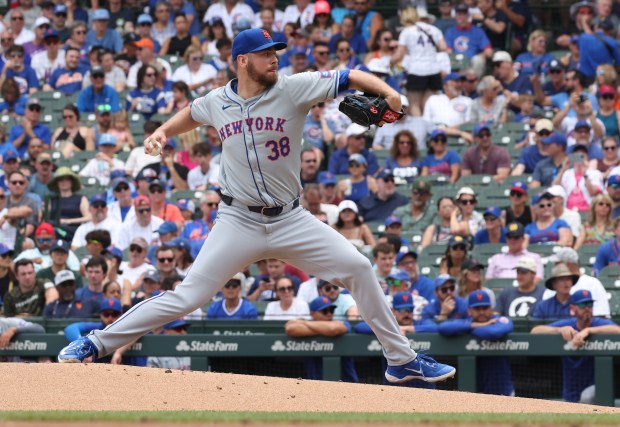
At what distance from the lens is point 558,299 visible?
9867 mm

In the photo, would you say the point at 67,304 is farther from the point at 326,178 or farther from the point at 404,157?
the point at 404,157

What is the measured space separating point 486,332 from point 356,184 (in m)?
3.86

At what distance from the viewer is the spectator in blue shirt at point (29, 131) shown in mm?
15070

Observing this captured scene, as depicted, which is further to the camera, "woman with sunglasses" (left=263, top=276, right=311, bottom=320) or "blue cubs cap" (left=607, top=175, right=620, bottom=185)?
"blue cubs cap" (left=607, top=175, right=620, bottom=185)

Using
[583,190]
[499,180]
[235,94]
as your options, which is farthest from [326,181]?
[235,94]

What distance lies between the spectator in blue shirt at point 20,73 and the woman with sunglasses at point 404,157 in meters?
5.48

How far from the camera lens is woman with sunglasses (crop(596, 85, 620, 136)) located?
43.6 ft

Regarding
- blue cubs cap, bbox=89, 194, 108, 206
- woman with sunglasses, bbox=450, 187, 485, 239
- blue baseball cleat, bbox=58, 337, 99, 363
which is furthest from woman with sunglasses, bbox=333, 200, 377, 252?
blue baseball cleat, bbox=58, 337, 99, 363

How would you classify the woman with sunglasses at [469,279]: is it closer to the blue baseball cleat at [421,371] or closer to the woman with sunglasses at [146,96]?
the blue baseball cleat at [421,371]

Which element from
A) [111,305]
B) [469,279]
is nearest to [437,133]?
[469,279]

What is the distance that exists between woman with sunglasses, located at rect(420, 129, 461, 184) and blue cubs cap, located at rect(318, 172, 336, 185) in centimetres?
98

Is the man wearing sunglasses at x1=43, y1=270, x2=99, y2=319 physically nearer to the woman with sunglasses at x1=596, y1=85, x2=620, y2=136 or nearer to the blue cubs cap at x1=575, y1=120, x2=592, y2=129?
the blue cubs cap at x1=575, y1=120, x2=592, y2=129

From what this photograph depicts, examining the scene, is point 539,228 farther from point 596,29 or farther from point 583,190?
point 596,29

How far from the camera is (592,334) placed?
9273 mm
